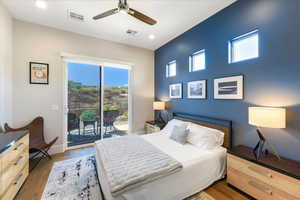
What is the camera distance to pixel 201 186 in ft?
5.84

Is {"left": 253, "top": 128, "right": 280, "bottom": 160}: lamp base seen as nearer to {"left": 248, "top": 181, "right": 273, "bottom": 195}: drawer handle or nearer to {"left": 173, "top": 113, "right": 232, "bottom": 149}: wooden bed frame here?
{"left": 248, "top": 181, "right": 273, "bottom": 195}: drawer handle

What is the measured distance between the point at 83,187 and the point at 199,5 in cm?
372

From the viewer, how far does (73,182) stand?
2.02 m

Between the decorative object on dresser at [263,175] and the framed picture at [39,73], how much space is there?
4153mm

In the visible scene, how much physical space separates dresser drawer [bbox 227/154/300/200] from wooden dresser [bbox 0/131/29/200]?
9.66 feet

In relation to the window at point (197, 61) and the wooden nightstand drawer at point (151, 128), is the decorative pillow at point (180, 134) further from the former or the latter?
the window at point (197, 61)

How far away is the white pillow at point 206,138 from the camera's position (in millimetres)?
2129

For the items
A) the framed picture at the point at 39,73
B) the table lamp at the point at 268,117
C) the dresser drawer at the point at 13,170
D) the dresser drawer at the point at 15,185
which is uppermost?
the framed picture at the point at 39,73

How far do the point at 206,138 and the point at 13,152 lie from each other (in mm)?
2877

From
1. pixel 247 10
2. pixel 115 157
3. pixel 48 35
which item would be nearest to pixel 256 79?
pixel 247 10

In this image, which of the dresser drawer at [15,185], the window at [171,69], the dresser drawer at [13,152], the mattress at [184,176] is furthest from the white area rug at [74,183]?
the window at [171,69]

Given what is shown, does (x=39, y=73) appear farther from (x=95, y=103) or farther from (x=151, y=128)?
(x=151, y=128)

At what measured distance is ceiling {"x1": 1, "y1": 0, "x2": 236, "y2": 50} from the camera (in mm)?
2254

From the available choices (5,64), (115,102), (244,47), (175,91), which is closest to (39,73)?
(5,64)
